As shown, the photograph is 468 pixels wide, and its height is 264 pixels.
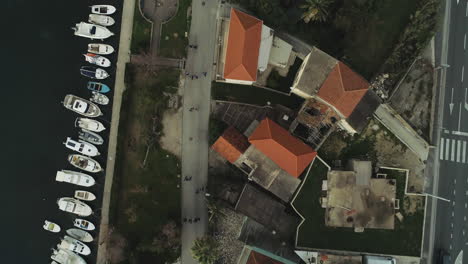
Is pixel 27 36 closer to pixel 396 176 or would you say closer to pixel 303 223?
pixel 303 223

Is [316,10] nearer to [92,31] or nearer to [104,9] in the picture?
[104,9]

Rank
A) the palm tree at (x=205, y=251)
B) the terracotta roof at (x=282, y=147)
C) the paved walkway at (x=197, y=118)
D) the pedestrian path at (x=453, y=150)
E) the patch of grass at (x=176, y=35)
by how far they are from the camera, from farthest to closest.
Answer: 1. the patch of grass at (x=176, y=35)
2. the paved walkway at (x=197, y=118)
3. the pedestrian path at (x=453, y=150)
4. the palm tree at (x=205, y=251)
5. the terracotta roof at (x=282, y=147)

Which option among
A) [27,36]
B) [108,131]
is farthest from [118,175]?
[27,36]

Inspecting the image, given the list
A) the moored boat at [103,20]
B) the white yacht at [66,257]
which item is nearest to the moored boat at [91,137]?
the moored boat at [103,20]

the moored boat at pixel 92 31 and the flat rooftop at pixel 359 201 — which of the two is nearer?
the flat rooftop at pixel 359 201

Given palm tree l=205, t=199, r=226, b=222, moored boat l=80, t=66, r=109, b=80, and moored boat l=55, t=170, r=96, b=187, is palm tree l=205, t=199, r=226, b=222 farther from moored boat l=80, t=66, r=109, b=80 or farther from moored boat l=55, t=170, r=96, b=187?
moored boat l=80, t=66, r=109, b=80

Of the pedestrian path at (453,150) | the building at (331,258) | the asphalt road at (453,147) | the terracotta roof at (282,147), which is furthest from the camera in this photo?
the pedestrian path at (453,150)

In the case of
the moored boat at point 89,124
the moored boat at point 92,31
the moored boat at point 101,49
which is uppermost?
the moored boat at point 92,31

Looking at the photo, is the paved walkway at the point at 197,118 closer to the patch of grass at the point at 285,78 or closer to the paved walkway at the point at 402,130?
the patch of grass at the point at 285,78
